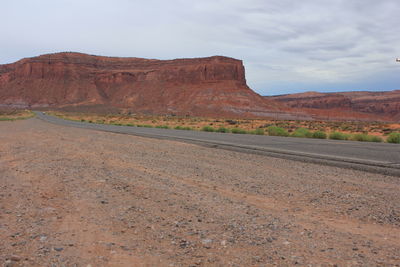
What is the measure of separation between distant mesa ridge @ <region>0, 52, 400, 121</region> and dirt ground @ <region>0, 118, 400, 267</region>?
9283 cm

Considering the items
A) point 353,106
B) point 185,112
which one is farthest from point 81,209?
point 353,106

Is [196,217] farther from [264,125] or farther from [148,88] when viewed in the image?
[148,88]

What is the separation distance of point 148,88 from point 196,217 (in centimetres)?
12928

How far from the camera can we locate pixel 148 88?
430 ft

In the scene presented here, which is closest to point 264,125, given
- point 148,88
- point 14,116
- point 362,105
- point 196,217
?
point 196,217

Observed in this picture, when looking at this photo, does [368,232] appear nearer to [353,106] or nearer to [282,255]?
[282,255]

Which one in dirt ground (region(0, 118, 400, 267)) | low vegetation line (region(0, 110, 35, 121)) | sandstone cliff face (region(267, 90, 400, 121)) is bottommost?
low vegetation line (region(0, 110, 35, 121))

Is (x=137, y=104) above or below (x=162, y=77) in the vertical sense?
below

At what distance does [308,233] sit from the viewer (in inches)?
158

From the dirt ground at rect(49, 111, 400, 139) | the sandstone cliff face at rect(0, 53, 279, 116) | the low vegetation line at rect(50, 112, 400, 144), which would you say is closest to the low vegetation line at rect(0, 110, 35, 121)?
the dirt ground at rect(49, 111, 400, 139)

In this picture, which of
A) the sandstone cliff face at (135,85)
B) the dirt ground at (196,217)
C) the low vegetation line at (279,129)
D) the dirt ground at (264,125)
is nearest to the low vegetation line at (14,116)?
the dirt ground at (264,125)

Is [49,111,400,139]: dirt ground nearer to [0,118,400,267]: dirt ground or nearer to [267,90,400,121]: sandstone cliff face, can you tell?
[0,118,400,267]: dirt ground

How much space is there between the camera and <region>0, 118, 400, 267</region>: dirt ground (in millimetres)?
3375

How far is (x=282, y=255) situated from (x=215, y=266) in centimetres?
71
